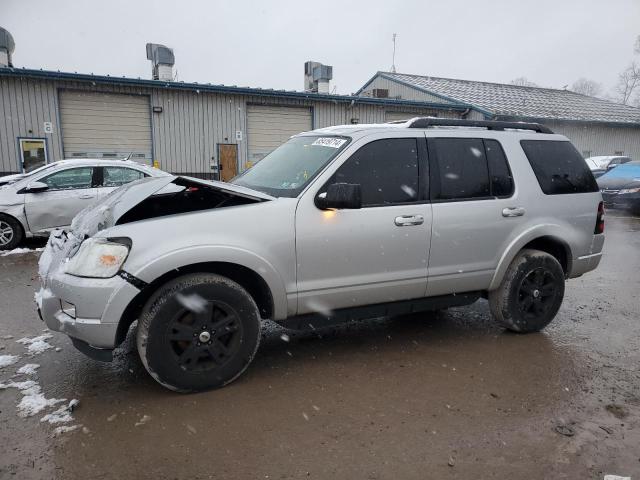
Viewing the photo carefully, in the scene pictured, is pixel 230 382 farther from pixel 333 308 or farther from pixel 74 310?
pixel 74 310

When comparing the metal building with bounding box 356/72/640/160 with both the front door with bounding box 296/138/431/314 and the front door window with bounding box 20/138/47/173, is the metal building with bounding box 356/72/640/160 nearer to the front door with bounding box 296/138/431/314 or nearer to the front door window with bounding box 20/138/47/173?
the front door window with bounding box 20/138/47/173

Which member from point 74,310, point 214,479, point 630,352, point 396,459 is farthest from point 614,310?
point 74,310

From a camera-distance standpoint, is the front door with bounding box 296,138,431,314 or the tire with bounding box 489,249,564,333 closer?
the front door with bounding box 296,138,431,314

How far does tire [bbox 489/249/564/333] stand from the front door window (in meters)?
14.5

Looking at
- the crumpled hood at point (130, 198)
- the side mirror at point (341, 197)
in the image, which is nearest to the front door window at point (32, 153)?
the crumpled hood at point (130, 198)

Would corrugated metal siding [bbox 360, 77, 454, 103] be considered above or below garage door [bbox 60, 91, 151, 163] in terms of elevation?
above

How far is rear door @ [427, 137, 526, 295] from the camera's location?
4.02m

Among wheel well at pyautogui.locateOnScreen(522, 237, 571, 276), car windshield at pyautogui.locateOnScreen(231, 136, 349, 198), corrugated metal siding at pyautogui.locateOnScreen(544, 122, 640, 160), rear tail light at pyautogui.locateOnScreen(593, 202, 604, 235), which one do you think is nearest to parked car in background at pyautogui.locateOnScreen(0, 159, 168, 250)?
car windshield at pyautogui.locateOnScreen(231, 136, 349, 198)

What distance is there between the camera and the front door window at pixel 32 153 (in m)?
14.3

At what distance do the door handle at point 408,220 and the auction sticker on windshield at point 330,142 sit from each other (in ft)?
2.55

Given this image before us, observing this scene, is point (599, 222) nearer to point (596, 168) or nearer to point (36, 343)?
point (36, 343)

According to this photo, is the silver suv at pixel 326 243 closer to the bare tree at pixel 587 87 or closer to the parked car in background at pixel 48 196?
the parked car in background at pixel 48 196

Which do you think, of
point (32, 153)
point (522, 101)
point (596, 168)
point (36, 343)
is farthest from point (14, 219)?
point (522, 101)

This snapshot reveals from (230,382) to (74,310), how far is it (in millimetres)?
1172
